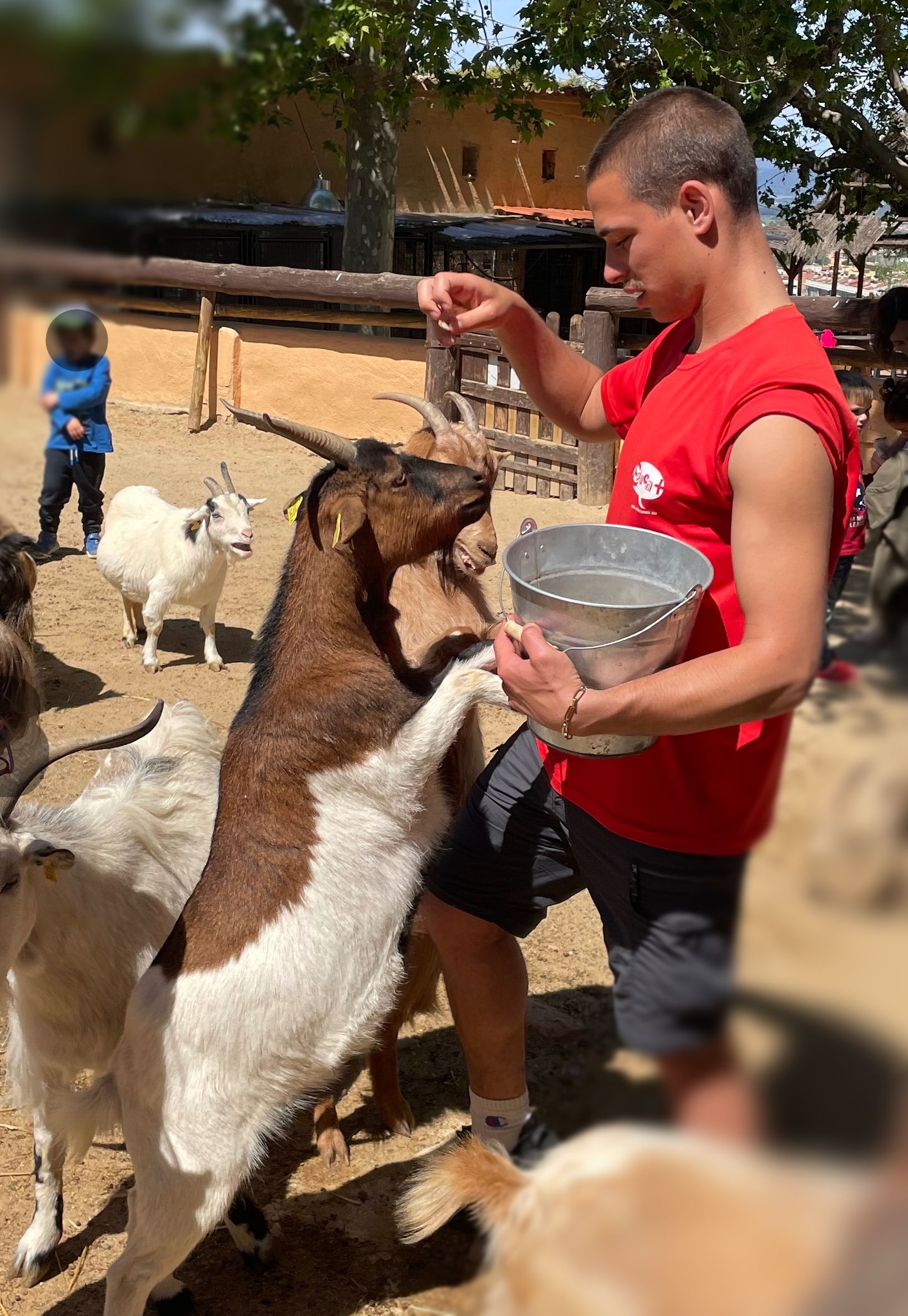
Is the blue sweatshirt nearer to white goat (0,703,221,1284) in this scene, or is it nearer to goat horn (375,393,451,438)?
white goat (0,703,221,1284)

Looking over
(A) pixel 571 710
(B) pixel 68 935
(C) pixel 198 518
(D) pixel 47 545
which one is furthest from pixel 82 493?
(A) pixel 571 710

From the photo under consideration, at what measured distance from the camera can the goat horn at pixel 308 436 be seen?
2.83 meters

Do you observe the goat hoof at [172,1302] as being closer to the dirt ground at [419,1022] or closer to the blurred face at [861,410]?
the dirt ground at [419,1022]

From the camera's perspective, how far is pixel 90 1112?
9.05 feet

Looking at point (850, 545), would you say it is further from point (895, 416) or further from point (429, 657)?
point (895, 416)

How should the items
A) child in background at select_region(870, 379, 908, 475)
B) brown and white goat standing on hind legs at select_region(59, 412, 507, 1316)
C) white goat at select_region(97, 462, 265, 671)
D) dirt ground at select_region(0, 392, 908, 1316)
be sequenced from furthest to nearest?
white goat at select_region(97, 462, 265, 671), child in background at select_region(870, 379, 908, 475), brown and white goat standing on hind legs at select_region(59, 412, 507, 1316), dirt ground at select_region(0, 392, 908, 1316)

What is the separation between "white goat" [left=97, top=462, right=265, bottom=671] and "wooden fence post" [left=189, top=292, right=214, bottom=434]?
3.19 metres

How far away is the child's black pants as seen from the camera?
217 inches

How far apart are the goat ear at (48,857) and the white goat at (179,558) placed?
15.2 ft

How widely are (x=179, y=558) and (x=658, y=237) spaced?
5.87m

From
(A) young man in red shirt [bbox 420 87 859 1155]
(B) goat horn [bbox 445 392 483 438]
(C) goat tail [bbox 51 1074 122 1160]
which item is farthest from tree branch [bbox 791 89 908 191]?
(C) goat tail [bbox 51 1074 122 1160]

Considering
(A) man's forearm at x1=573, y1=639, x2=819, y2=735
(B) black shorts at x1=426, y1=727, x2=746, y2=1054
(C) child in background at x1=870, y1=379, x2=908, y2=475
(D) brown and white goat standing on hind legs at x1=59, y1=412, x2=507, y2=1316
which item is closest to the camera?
(B) black shorts at x1=426, y1=727, x2=746, y2=1054

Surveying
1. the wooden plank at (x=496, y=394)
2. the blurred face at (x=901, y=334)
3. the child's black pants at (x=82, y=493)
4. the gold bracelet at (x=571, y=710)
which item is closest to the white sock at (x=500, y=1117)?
the gold bracelet at (x=571, y=710)

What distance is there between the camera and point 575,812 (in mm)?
2434
